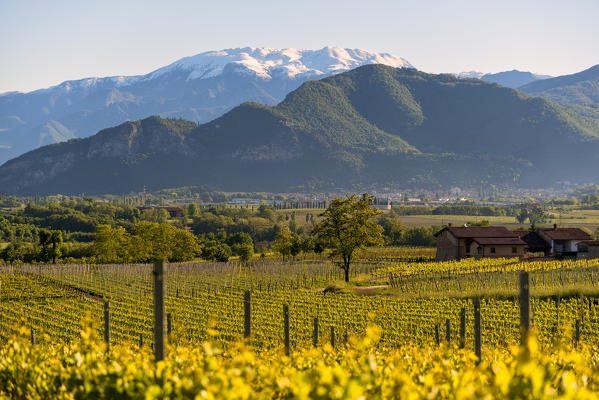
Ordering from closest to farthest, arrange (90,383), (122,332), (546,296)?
(90,383), (122,332), (546,296)

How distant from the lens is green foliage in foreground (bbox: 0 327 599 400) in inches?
159

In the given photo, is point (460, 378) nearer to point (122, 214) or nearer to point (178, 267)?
point (178, 267)

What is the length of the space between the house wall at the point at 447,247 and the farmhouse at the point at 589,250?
12.3m

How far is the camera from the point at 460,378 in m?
4.78

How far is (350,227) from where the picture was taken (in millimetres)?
48625

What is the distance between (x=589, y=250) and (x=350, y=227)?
28887 millimetres

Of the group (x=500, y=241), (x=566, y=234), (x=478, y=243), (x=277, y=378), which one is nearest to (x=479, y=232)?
(x=500, y=241)

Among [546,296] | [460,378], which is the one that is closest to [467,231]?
[546,296]

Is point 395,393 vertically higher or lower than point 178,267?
higher

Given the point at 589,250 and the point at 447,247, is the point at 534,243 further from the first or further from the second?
the point at 447,247

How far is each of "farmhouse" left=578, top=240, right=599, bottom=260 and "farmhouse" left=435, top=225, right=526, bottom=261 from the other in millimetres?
5698

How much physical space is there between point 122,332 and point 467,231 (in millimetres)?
48706

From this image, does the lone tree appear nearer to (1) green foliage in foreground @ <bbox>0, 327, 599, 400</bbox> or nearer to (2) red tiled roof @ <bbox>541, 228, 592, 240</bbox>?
(2) red tiled roof @ <bbox>541, 228, 592, 240</bbox>

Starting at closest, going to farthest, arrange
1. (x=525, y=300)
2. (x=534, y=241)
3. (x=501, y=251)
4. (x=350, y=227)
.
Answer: (x=525, y=300)
(x=350, y=227)
(x=501, y=251)
(x=534, y=241)
